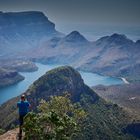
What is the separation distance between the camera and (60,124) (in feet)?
136

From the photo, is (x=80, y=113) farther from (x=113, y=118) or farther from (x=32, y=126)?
(x=113, y=118)

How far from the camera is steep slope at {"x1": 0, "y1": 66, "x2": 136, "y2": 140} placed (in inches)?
5954

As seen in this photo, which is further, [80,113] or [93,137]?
[93,137]

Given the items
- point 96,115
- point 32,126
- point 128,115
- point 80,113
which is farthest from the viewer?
point 128,115

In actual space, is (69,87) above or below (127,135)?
above

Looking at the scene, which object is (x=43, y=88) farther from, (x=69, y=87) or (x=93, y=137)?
(x=93, y=137)

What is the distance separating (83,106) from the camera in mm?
176500

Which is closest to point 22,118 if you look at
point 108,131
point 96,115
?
point 108,131

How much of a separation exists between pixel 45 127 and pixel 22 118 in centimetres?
381

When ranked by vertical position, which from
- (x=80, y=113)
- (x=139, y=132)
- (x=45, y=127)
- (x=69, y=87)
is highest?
(x=45, y=127)

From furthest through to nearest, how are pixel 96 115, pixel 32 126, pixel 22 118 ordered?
pixel 96 115 < pixel 22 118 < pixel 32 126

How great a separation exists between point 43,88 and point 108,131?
40721 mm

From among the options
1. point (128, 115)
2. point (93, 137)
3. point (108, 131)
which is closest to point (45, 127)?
point (93, 137)

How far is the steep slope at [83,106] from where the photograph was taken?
15123 centimetres
